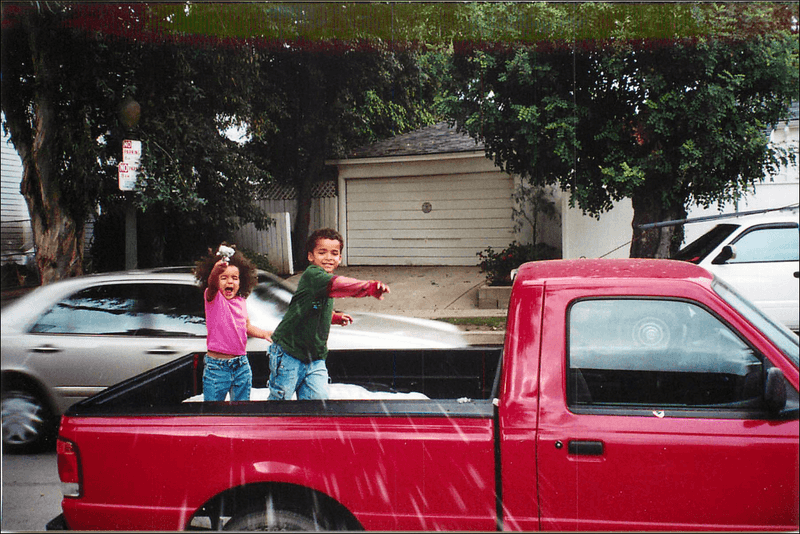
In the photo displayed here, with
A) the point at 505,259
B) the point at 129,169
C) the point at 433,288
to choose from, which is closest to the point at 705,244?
the point at 505,259

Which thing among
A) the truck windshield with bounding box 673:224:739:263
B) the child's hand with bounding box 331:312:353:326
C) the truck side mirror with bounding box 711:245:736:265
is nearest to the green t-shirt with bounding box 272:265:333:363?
the child's hand with bounding box 331:312:353:326

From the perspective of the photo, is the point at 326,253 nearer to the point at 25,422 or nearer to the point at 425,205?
the point at 425,205

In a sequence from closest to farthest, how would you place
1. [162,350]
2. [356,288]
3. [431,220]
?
1. [356,288]
2. [162,350]
3. [431,220]

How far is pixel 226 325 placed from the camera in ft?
11.8

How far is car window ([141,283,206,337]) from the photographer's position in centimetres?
475

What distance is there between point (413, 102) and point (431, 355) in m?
3.34

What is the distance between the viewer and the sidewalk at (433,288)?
18.2 feet

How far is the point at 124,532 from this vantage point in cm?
236

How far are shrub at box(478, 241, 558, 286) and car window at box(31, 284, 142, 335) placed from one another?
9.77 feet

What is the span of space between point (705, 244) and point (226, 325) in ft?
13.8

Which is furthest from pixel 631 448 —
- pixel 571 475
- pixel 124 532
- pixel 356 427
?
pixel 124 532

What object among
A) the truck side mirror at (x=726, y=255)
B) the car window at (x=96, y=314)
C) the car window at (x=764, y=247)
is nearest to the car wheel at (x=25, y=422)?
the car window at (x=96, y=314)

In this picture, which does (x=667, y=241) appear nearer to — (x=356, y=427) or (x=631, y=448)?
(x=631, y=448)

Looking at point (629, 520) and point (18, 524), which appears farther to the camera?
point (18, 524)
